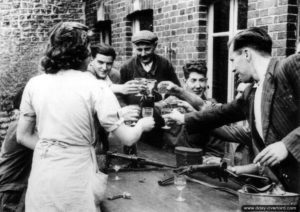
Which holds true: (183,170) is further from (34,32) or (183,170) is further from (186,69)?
(34,32)

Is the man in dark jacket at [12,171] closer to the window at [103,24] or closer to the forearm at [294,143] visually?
the forearm at [294,143]

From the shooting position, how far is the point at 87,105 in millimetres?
2207

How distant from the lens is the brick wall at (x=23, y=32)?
9445 mm

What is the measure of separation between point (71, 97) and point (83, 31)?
0.40m

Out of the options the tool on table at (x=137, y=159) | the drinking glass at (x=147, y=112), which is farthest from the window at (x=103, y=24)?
the drinking glass at (x=147, y=112)

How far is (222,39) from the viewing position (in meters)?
5.13

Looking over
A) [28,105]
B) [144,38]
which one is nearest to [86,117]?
[28,105]

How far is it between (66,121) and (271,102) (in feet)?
4.20

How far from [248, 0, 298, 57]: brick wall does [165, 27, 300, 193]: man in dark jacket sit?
1159 millimetres

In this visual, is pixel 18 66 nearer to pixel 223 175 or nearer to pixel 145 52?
pixel 145 52

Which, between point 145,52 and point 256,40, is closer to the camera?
point 256,40

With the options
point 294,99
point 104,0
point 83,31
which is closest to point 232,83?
point 294,99

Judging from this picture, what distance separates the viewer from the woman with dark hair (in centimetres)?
220

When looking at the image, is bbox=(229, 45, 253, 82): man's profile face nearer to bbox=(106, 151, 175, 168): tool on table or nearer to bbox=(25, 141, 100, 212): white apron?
bbox=(106, 151, 175, 168): tool on table
